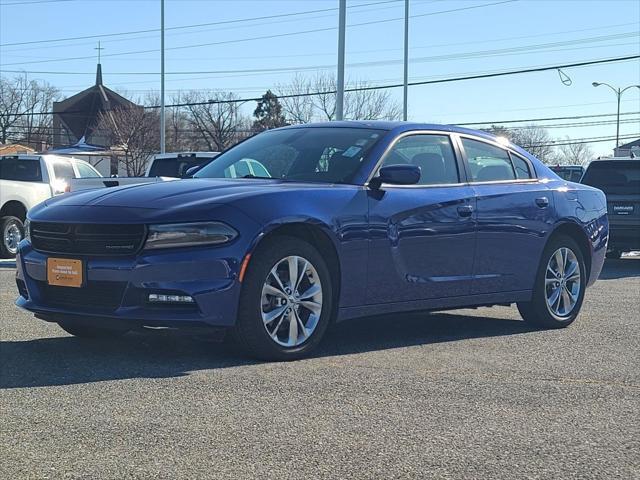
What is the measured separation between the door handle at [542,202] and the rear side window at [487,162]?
0.27 metres

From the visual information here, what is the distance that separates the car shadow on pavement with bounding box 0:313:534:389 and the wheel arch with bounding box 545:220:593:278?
2.75 feet

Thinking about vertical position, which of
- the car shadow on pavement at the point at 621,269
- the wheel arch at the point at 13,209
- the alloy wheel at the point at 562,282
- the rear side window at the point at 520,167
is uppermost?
the rear side window at the point at 520,167

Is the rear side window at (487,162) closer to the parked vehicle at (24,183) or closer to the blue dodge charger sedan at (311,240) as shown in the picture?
the blue dodge charger sedan at (311,240)

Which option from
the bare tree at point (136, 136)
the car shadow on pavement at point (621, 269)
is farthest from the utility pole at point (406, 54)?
the bare tree at point (136, 136)

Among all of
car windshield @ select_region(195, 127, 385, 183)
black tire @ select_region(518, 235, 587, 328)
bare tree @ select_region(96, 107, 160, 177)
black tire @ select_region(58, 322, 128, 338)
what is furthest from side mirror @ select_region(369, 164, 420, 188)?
bare tree @ select_region(96, 107, 160, 177)

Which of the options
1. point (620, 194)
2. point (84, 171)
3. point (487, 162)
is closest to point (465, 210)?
point (487, 162)

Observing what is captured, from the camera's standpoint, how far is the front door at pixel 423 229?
19.5ft

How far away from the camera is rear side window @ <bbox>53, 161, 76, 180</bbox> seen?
631 inches

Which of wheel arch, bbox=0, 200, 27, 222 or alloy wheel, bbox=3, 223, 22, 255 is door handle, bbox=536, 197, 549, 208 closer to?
alloy wheel, bbox=3, 223, 22, 255

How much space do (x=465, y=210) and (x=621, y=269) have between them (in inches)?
344

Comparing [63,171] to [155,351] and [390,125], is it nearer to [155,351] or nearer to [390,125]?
[390,125]

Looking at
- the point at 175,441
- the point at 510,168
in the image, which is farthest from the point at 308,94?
the point at 175,441

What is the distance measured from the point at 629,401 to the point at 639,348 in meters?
1.72

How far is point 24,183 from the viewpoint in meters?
15.1
